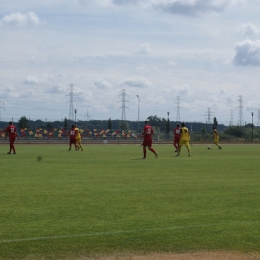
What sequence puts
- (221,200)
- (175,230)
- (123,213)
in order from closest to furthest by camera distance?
(175,230), (123,213), (221,200)

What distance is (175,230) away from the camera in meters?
8.76

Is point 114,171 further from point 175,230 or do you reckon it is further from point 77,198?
point 175,230

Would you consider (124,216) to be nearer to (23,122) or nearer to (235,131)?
(235,131)

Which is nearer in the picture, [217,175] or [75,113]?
[217,175]

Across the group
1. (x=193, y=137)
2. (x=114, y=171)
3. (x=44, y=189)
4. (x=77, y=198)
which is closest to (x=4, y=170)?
(x=114, y=171)

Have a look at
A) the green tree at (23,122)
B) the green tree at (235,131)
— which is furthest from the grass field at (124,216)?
the green tree at (23,122)

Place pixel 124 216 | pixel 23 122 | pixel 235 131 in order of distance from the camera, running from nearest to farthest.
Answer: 1. pixel 124 216
2. pixel 235 131
3. pixel 23 122

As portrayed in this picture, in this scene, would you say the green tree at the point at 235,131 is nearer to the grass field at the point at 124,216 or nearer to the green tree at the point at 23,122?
the green tree at the point at 23,122

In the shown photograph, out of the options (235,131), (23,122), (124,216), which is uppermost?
(23,122)

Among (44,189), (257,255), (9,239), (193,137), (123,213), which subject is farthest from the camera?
(193,137)

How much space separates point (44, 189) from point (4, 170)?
20.6 ft

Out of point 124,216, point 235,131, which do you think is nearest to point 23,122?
point 235,131

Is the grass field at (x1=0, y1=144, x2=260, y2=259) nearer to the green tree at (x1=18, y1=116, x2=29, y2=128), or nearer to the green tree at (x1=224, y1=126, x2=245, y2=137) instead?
the green tree at (x1=224, y1=126, x2=245, y2=137)

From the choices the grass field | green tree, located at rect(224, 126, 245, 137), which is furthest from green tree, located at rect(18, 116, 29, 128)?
the grass field
